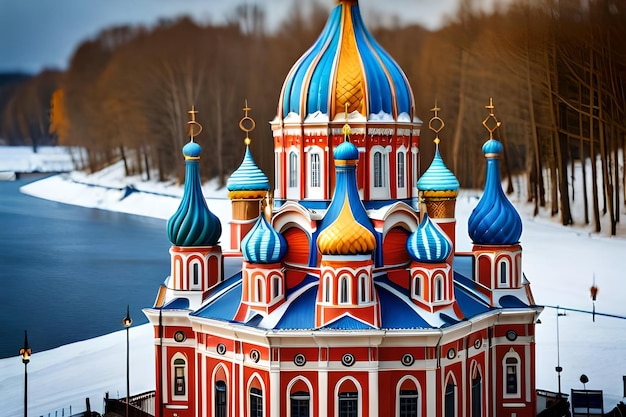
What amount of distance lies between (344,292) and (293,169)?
186cm

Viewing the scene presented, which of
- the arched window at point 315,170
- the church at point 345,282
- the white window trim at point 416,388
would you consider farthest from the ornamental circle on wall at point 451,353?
the arched window at point 315,170

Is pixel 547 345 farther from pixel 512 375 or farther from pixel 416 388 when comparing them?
pixel 416 388

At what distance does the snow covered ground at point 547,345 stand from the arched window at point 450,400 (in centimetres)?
321

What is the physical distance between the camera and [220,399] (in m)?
8.98

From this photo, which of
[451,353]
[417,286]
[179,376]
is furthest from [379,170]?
[179,376]

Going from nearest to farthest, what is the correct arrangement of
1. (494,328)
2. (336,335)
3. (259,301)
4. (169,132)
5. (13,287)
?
1. (336,335)
2. (259,301)
3. (494,328)
4. (13,287)
5. (169,132)

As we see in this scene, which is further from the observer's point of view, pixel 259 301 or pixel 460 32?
pixel 460 32

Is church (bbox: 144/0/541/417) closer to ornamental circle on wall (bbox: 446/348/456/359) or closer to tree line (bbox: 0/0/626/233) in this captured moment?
ornamental circle on wall (bbox: 446/348/456/359)

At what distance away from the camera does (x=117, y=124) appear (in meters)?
36.8

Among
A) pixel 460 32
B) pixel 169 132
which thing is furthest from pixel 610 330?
pixel 169 132

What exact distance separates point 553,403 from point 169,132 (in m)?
25.8

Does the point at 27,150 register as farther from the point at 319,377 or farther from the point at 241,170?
the point at 319,377

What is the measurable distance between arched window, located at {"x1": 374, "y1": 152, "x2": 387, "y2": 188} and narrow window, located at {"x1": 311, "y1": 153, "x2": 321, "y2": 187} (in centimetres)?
62

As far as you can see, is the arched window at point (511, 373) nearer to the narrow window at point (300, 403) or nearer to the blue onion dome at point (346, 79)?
the narrow window at point (300, 403)
